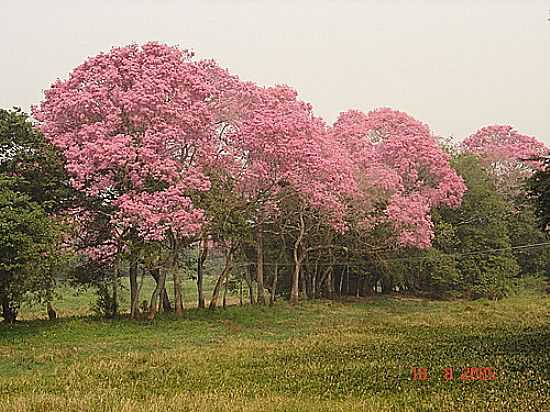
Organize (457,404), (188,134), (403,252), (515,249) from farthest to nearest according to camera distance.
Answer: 1. (515,249)
2. (403,252)
3. (188,134)
4. (457,404)

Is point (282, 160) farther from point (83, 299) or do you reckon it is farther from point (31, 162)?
point (83, 299)

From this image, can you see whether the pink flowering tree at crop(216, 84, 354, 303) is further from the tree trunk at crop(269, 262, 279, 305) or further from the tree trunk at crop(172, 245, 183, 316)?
the tree trunk at crop(172, 245, 183, 316)

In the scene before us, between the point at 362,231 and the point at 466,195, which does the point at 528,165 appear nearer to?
the point at 466,195

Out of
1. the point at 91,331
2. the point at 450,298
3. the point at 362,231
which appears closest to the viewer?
the point at 91,331

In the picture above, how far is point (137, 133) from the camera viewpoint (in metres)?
26.6

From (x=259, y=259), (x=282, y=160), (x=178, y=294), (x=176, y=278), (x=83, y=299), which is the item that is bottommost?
(x=83, y=299)

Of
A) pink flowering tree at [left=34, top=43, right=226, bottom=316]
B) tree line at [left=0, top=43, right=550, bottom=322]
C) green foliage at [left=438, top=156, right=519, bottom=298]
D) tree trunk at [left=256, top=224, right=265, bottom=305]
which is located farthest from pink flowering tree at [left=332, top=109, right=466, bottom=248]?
pink flowering tree at [left=34, top=43, right=226, bottom=316]

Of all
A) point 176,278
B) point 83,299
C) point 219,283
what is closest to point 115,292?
point 176,278

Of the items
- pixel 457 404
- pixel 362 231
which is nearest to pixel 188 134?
pixel 362 231

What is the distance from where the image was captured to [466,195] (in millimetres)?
44750

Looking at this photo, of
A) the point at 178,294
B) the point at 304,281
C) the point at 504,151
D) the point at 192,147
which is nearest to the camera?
the point at 192,147

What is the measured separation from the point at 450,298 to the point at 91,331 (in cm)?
2553
